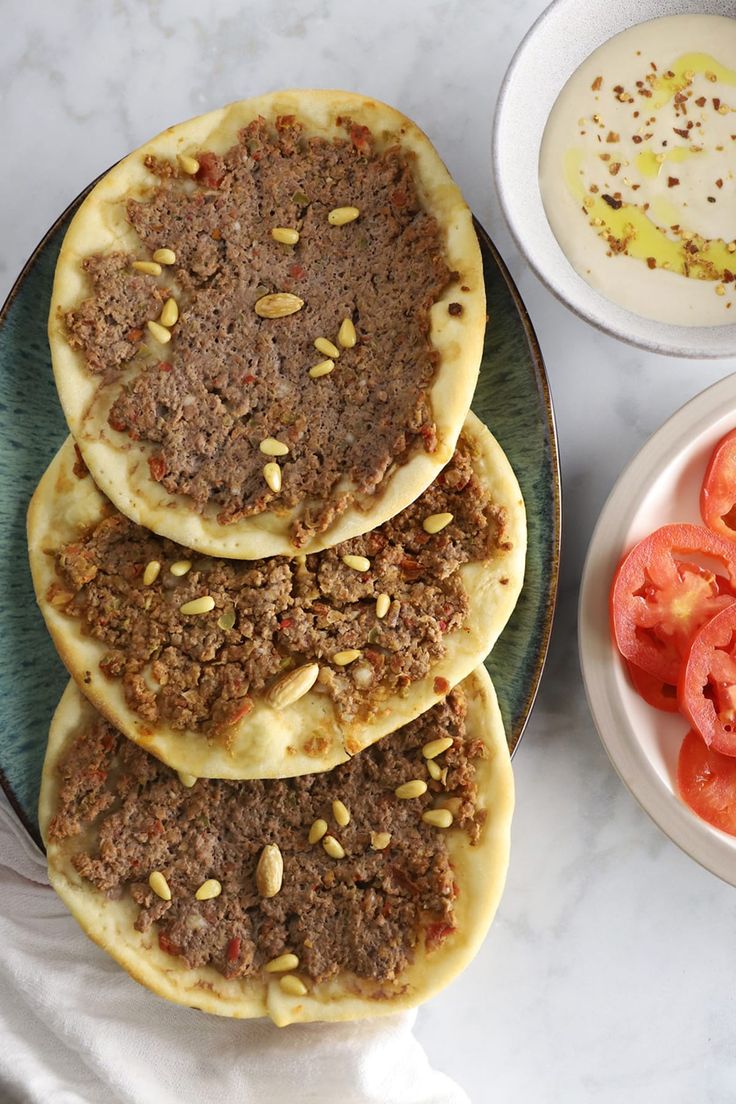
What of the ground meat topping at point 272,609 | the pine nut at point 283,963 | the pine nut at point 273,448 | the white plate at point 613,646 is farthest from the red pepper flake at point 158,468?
the pine nut at point 283,963

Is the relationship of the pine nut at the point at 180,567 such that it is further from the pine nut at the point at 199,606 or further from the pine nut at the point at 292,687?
the pine nut at the point at 292,687

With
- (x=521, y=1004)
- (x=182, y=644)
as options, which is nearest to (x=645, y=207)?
(x=182, y=644)

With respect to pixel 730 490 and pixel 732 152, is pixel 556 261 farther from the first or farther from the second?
pixel 730 490

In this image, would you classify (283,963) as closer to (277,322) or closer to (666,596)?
(666,596)

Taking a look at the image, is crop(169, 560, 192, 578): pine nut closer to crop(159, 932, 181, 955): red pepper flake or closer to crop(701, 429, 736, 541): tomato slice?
crop(159, 932, 181, 955): red pepper flake

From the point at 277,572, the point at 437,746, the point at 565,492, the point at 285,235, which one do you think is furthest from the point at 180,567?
the point at 565,492

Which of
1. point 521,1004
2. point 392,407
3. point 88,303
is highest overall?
point 88,303
